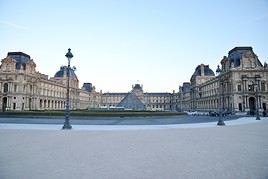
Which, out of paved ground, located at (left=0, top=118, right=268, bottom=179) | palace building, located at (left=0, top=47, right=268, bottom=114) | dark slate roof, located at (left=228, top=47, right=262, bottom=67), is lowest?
paved ground, located at (left=0, top=118, right=268, bottom=179)

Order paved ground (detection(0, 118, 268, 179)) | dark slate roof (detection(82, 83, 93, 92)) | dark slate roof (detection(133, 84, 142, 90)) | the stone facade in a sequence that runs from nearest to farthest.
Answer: paved ground (detection(0, 118, 268, 179))
the stone facade
dark slate roof (detection(133, 84, 142, 90))
dark slate roof (detection(82, 83, 93, 92))

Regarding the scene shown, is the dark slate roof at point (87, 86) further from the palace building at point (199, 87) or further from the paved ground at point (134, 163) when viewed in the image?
the paved ground at point (134, 163)

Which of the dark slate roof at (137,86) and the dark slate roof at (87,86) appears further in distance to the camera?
the dark slate roof at (87,86)

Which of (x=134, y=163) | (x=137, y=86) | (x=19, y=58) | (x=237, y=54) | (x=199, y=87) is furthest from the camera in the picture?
(x=137, y=86)

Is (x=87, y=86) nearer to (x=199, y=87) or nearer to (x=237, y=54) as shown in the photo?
(x=199, y=87)

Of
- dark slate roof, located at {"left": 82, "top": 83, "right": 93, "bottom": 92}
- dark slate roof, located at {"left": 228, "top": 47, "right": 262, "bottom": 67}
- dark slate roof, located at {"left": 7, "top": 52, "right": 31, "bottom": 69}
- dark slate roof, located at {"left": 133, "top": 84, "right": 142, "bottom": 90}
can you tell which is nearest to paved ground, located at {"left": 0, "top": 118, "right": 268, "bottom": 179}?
dark slate roof, located at {"left": 228, "top": 47, "right": 262, "bottom": 67}

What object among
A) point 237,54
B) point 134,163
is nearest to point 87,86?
point 237,54

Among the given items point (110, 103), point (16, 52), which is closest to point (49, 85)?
point (16, 52)

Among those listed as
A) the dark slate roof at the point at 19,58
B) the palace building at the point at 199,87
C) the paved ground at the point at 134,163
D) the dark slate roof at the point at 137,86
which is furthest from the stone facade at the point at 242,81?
the dark slate roof at the point at 137,86

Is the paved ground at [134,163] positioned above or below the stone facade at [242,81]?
below

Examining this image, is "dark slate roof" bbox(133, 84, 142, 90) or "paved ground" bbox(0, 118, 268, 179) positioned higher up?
"dark slate roof" bbox(133, 84, 142, 90)

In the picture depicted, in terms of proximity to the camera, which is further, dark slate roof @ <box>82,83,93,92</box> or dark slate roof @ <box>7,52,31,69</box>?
dark slate roof @ <box>82,83,93,92</box>

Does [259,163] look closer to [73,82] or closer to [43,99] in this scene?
[43,99]

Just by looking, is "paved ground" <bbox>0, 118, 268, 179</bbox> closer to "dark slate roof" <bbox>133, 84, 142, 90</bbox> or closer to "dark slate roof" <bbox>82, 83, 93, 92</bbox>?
"dark slate roof" <bbox>133, 84, 142, 90</bbox>
